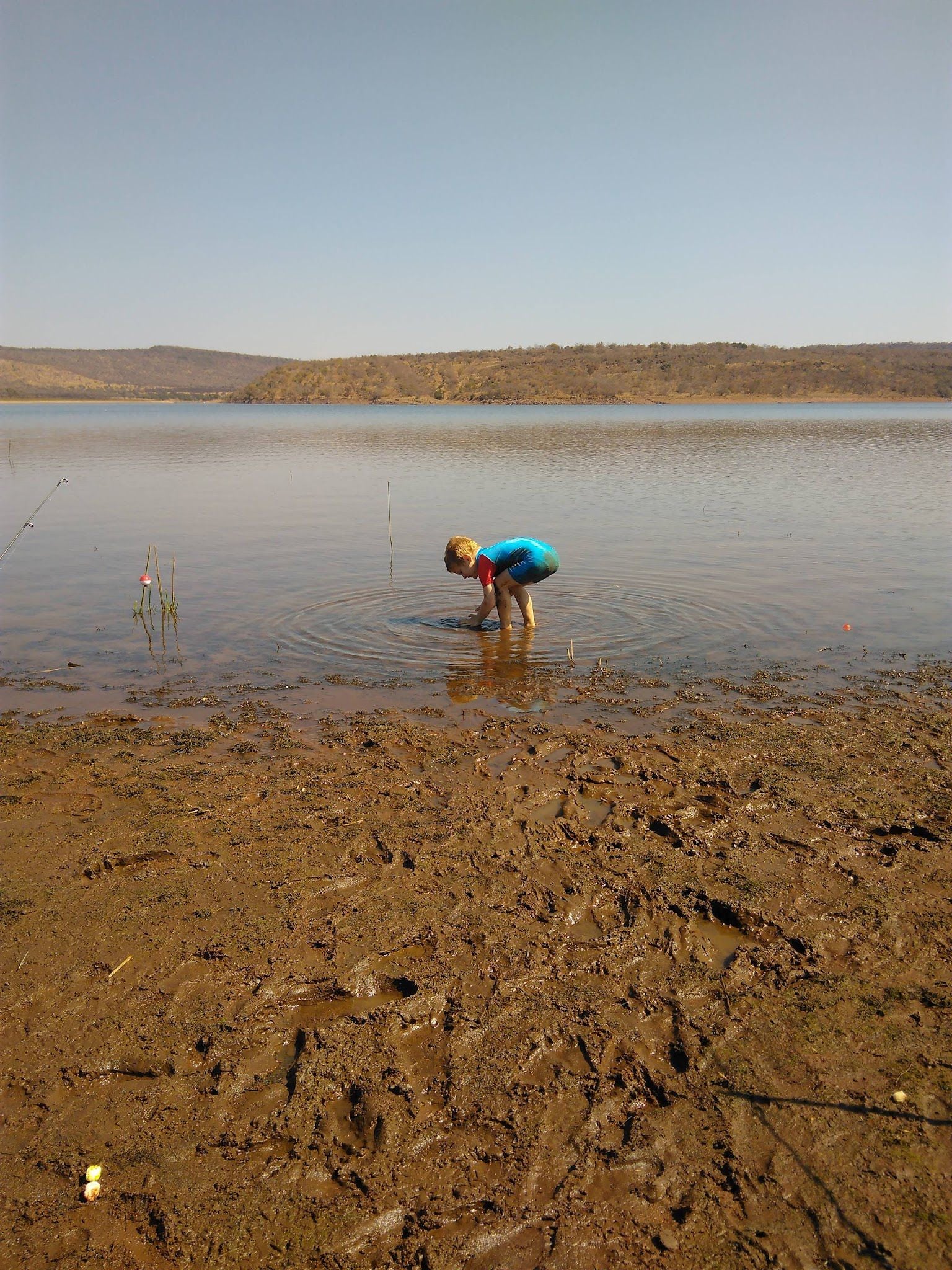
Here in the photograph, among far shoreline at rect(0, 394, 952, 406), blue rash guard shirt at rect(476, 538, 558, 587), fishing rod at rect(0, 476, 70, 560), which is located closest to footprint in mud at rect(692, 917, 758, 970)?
blue rash guard shirt at rect(476, 538, 558, 587)

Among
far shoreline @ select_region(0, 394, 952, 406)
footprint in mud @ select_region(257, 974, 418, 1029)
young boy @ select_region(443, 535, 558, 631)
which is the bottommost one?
footprint in mud @ select_region(257, 974, 418, 1029)

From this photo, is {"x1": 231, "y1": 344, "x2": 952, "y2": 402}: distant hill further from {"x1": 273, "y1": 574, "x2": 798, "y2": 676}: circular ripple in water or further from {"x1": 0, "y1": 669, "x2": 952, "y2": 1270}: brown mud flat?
{"x1": 0, "y1": 669, "x2": 952, "y2": 1270}: brown mud flat

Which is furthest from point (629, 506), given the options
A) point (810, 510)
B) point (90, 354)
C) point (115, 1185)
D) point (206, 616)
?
point (90, 354)

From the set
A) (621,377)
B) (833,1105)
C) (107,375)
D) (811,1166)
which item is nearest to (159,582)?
(833,1105)

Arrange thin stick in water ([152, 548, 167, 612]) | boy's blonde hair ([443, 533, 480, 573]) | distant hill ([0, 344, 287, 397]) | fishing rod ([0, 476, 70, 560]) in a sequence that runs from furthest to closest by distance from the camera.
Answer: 1. distant hill ([0, 344, 287, 397])
2. fishing rod ([0, 476, 70, 560])
3. thin stick in water ([152, 548, 167, 612])
4. boy's blonde hair ([443, 533, 480, 573])

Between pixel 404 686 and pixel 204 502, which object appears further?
pixel 204 502

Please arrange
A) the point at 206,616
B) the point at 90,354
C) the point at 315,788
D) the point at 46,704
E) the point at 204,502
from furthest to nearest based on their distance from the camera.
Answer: the point at 90,354, the point at 204,502, the point at 206,616, the point at 46,704, the point at 315,788

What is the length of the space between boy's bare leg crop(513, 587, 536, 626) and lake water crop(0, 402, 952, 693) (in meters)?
0.22

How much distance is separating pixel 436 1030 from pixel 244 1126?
2.58 feet

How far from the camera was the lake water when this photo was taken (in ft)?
29.5

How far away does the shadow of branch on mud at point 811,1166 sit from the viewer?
2508 mm

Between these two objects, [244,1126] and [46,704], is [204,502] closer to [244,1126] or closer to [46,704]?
[46,704]

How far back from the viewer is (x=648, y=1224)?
2615mm

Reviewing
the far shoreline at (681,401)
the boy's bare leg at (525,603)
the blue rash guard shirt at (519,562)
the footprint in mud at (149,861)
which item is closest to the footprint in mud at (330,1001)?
the footprint in mud at (149,861)
